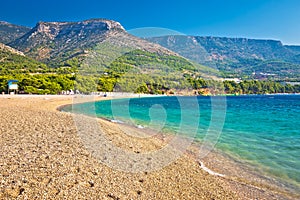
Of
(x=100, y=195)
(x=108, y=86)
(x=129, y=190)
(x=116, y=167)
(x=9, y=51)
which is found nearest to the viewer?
(x=100, y=195)

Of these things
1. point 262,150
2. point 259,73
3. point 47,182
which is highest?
point 259,73

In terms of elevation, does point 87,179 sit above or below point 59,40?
below

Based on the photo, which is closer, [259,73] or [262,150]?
[262,150]

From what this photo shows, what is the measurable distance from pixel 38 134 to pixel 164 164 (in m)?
5.49

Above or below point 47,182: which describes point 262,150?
below

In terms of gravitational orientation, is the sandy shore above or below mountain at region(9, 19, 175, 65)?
below

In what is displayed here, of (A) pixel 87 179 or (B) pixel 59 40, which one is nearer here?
(A) pixel 87 179

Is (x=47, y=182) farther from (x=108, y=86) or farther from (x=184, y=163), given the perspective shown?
(x=108, y=86)

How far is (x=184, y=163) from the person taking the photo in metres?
8.07

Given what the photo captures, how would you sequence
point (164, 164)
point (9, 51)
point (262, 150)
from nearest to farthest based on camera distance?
1. point (164, 164)
2. point (262, 150)
3. point (9, 51)

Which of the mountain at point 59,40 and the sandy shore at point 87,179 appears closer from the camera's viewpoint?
the sandy shore at point 87,179

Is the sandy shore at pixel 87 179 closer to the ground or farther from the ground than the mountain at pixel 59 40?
closer to the ground

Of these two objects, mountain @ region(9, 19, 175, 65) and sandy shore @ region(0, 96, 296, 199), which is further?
mountain @ region(9, 19, 175, 65)

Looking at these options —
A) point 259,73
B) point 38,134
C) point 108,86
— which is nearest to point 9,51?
point 108,86
